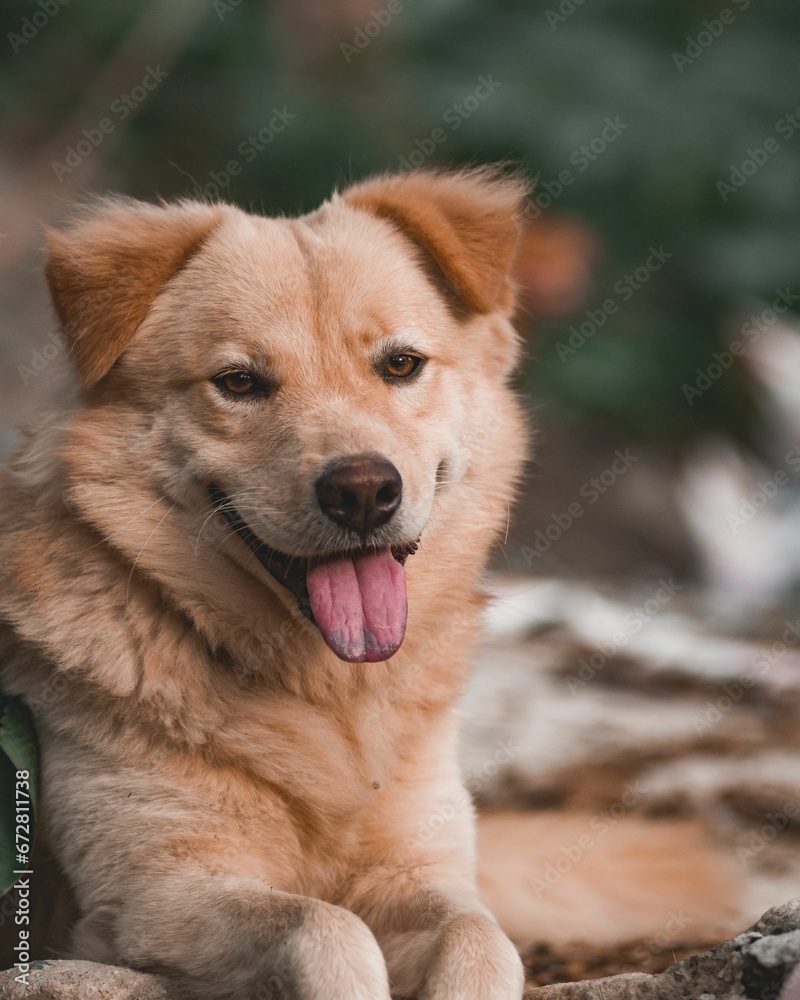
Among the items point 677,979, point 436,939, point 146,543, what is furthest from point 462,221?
point 677,979

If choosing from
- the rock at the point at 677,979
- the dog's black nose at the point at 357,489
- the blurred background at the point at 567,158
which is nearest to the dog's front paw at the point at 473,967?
the rock at the point at 677,979

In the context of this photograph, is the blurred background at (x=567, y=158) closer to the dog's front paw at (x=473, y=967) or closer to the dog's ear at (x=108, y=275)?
the dog's ear at (x=108, y=275)

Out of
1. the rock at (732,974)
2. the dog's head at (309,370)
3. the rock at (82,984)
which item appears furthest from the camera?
the dog's head at (309,370)

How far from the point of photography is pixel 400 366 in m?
3.18

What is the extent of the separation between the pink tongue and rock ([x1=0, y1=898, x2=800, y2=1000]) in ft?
2.76

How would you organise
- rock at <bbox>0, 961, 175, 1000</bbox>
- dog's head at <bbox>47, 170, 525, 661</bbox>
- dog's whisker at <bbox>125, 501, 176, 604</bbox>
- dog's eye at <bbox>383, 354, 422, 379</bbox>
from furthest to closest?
dog's eye at <bbox>383, 354, 422, 379</bbox>
dog's whisker at <bbox>125, 501, 176, 604</bbox>
dog's head at <bbox>47, 170, 525, 661</bbox>
rock at <bbox>0, 961, 175, 1000</bbox>

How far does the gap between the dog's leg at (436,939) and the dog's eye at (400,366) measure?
4.23ft

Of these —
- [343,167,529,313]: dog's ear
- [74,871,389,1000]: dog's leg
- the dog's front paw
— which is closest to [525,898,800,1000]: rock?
the dog's front paw

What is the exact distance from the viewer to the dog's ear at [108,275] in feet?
9.93

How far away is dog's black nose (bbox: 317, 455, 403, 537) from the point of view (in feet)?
9.03

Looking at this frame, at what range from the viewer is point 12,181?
8.47m

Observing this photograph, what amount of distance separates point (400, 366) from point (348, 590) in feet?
2.14

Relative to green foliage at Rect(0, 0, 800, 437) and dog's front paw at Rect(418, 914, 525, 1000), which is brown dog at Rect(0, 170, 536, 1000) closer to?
dog's front paw at Rect(418, 914, 525, 1000)

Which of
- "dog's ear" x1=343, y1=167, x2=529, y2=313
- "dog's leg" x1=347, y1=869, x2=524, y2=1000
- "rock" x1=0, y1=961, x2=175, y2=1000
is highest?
"dog's ear" x1=343, y1=167, x2=529, y2=313
